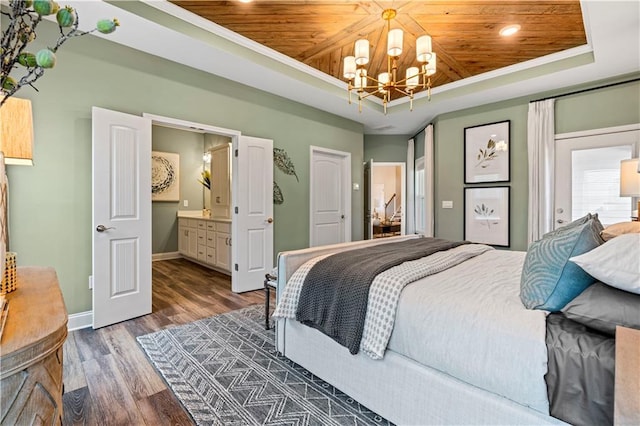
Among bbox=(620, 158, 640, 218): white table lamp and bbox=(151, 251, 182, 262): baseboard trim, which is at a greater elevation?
bbox=(620, 158, 640, 218): white table lamp

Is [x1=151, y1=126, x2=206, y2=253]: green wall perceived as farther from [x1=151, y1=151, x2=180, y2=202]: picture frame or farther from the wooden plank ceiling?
the wooden plank ceiling

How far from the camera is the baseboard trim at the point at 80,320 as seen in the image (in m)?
2.63

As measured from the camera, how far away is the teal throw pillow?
1.16 meters

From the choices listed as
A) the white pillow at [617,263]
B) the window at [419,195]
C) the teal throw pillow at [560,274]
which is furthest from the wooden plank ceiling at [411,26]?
the window at [419,195]

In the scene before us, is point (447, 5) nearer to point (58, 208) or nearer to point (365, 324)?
point (365, 324)

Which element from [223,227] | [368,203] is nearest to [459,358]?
[223,227]

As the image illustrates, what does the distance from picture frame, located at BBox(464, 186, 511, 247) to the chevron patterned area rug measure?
3.56 m

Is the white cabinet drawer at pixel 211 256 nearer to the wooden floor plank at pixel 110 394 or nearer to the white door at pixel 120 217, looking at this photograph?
the white door at pixel 120 217

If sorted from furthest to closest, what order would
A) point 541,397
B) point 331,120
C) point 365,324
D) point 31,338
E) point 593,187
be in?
1. point 331,120
2. point 593,187
3. point 365,324
4. point 541,397
5. point 31,338

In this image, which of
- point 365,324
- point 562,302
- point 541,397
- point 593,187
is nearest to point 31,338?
point 365,324

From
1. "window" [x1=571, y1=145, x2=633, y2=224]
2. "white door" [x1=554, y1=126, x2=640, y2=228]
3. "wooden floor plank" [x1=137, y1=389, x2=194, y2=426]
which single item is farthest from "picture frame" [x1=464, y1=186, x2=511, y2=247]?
"wooden floor plank" [x1=137, y1=389, x2=194, y2=426]

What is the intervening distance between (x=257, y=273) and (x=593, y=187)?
4.31 m

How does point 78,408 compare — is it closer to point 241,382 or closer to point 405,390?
point 241,382

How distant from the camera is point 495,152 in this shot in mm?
4395
